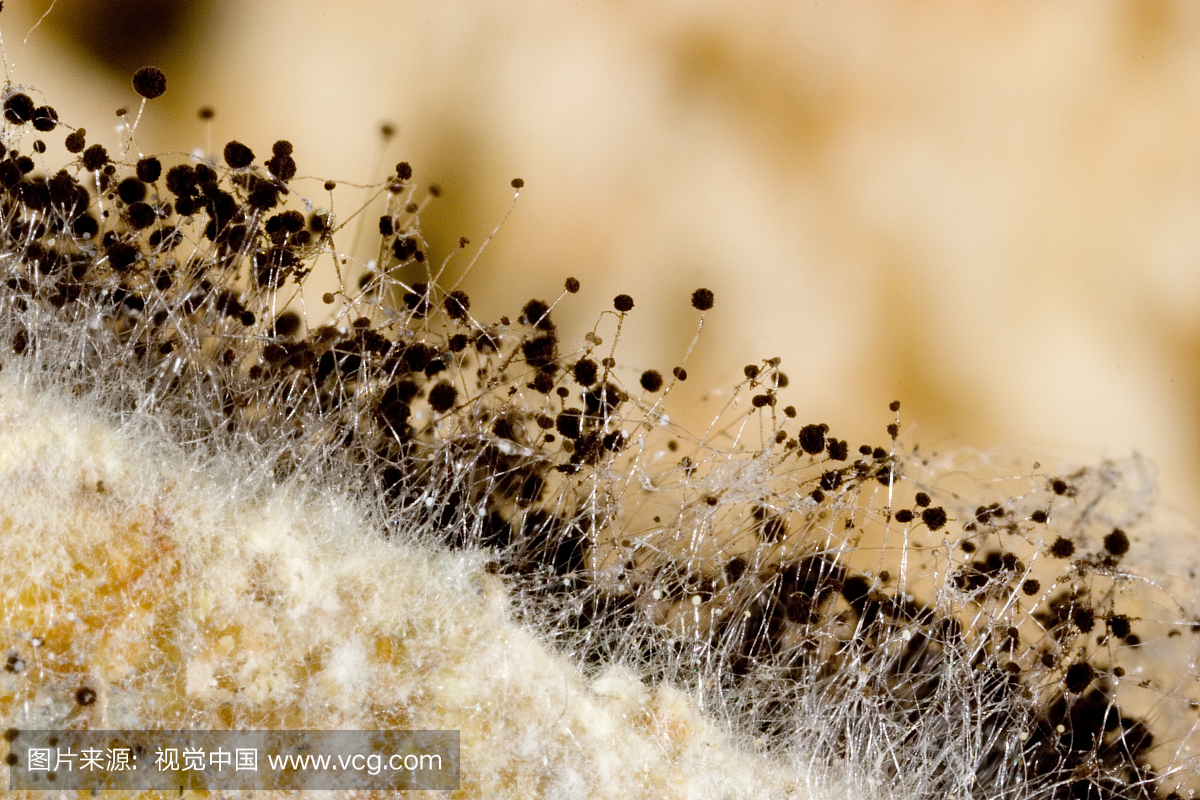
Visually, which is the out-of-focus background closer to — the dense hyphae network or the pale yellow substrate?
the dense hyphae network

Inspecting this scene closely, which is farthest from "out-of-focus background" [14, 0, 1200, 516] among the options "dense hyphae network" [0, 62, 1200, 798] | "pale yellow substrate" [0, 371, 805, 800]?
"pale yellow substrate" [0, 371, 805, 800]

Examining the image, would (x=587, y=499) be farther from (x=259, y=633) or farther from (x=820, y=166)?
(x=820, y=166)

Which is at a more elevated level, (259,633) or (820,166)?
(820,166)

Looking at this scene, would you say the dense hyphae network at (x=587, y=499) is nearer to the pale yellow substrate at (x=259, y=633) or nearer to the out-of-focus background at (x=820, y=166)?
the pale yellow substrate at (x=259, y=633)

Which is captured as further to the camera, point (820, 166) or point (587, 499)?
point (820, 166)

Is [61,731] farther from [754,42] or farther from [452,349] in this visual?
[754,42]

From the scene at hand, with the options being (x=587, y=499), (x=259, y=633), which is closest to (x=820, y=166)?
(x=587, y=499)
